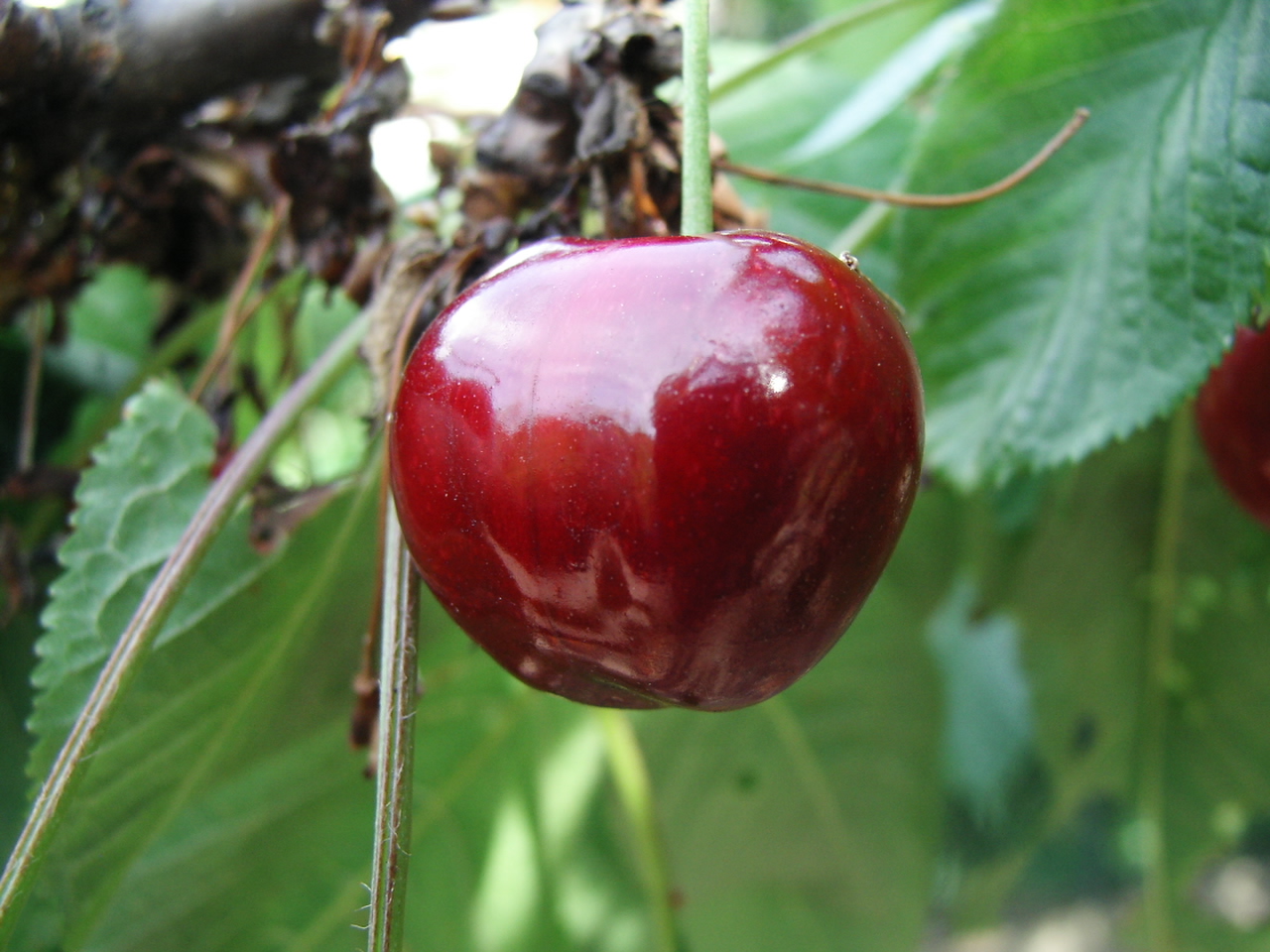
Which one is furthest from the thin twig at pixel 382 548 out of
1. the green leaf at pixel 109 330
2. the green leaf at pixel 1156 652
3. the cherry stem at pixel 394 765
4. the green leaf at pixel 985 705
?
the green leaf at pixel 985 705

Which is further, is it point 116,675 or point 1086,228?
point 1086,228

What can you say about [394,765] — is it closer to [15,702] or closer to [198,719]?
[198,719]

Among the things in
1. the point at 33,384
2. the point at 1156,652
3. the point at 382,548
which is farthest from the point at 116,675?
the point at 1156,652

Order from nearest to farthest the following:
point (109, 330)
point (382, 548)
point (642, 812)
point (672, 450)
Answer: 1. point (672, 450)
2. point (382, 548)
3. point (642, 812)
4. point (109, 330)

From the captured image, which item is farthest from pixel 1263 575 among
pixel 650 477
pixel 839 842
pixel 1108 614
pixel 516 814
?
pixel 650 477

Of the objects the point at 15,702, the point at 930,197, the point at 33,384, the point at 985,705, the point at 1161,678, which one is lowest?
the point at 985,705

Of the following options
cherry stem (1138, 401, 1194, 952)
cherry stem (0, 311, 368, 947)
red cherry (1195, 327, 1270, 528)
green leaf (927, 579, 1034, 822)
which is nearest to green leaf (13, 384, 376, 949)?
cherry stem (0, 311, 368, 947)
